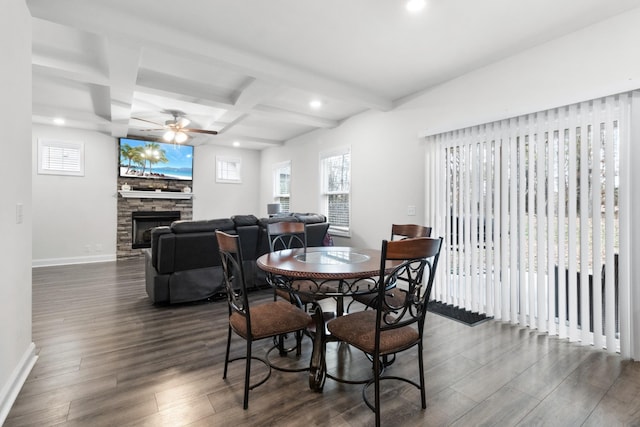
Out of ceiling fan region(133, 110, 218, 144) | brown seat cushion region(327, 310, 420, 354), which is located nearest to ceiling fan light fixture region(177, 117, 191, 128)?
ceiling fan region(133, 110, 218, 144)

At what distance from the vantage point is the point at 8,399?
5.66 ft

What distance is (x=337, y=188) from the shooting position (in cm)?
564

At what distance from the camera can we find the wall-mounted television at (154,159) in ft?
21.5

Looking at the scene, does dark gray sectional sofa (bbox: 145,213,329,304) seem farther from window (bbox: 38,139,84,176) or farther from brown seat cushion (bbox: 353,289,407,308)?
window (bbox: 38,139,84,176)

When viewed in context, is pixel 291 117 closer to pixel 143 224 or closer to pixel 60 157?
pixel 143 224

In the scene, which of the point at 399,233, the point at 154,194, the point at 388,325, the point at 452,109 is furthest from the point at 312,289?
the point at 154,194

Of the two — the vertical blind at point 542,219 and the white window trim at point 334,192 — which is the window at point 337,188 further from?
the vertical blind at point 542,219

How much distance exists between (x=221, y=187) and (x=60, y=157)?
10.3 ft

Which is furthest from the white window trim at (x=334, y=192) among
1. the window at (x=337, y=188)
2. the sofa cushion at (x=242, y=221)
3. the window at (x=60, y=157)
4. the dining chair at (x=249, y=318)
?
the window at (x=60, y=157)

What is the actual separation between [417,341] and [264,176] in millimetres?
6895

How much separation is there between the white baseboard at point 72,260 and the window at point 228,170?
9.46 ft

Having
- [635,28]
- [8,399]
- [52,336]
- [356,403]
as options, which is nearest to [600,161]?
[635,28]

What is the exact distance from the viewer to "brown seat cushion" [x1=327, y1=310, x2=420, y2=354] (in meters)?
1.64

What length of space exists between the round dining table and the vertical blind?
5.21ft
